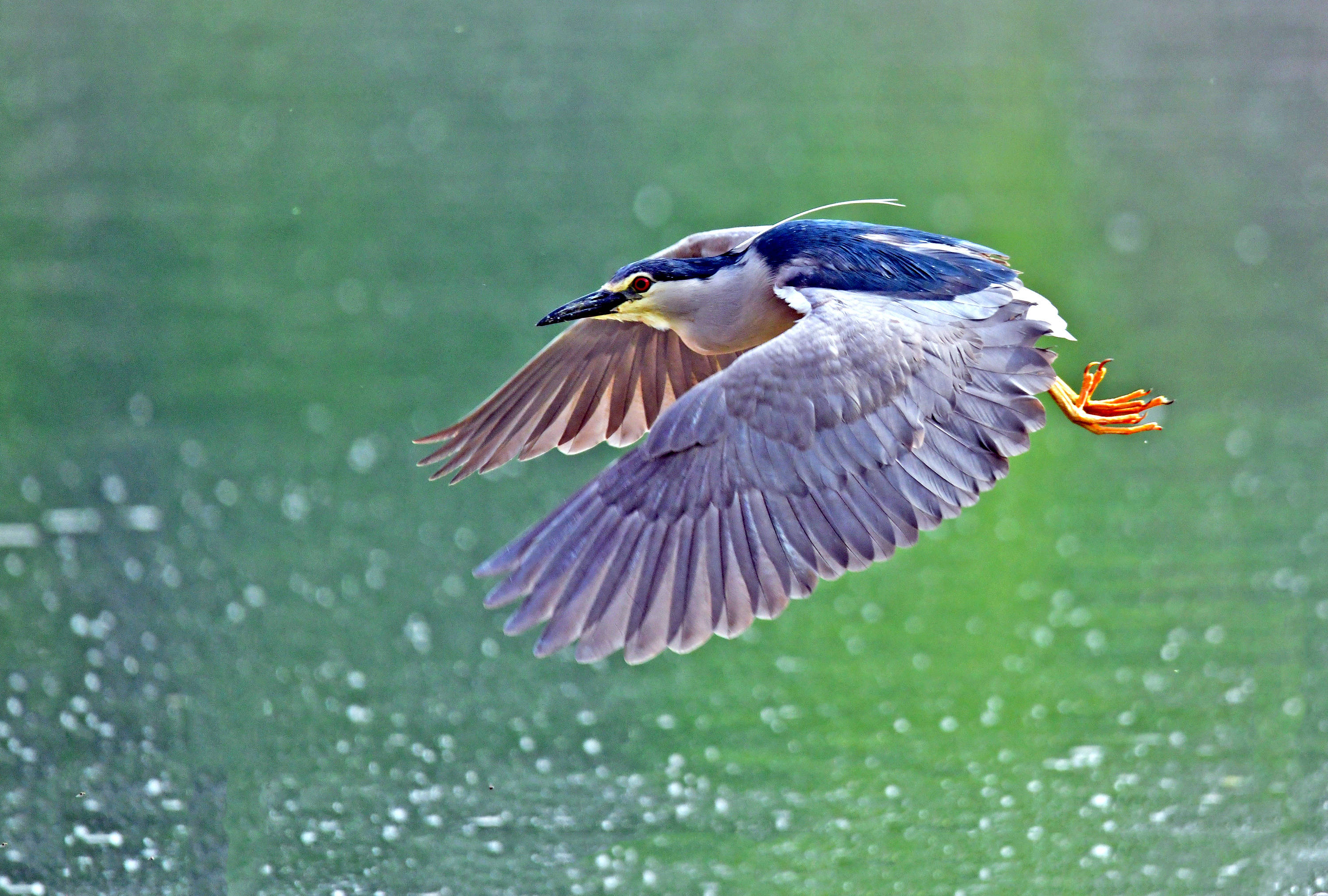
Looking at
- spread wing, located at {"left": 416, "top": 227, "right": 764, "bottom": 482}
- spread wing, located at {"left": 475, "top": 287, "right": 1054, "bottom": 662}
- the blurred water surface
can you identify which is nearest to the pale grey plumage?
spread wing, located at {"left": 475, "top": 287, "right": 1054, "bottom": 662}

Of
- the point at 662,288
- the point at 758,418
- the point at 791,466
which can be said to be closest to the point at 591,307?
the point at 662,288

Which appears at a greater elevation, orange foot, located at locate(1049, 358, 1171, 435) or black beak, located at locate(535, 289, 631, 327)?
black beak, located at locate(535, 289, 631, 327)

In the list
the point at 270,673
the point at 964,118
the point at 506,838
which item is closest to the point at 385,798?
the point at 506,838

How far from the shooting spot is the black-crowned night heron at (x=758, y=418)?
16.7ft

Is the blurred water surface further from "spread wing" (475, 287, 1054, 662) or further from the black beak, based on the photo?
the black beak

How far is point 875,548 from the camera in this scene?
535 centimetres

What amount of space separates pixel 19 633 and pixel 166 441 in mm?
2836

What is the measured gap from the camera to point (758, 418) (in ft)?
18.1

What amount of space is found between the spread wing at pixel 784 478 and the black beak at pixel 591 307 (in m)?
0.75

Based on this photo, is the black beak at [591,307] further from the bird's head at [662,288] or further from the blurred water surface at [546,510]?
the blurred water surface at [546,510]

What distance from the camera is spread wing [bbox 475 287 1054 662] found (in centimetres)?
502

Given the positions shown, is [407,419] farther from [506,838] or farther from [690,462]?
[690,462]

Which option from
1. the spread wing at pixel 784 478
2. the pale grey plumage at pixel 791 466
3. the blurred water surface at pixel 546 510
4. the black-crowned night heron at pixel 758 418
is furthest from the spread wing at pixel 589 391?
the blurred water surface at pixel 546 510

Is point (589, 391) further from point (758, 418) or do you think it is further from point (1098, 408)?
point (1098, 408)
